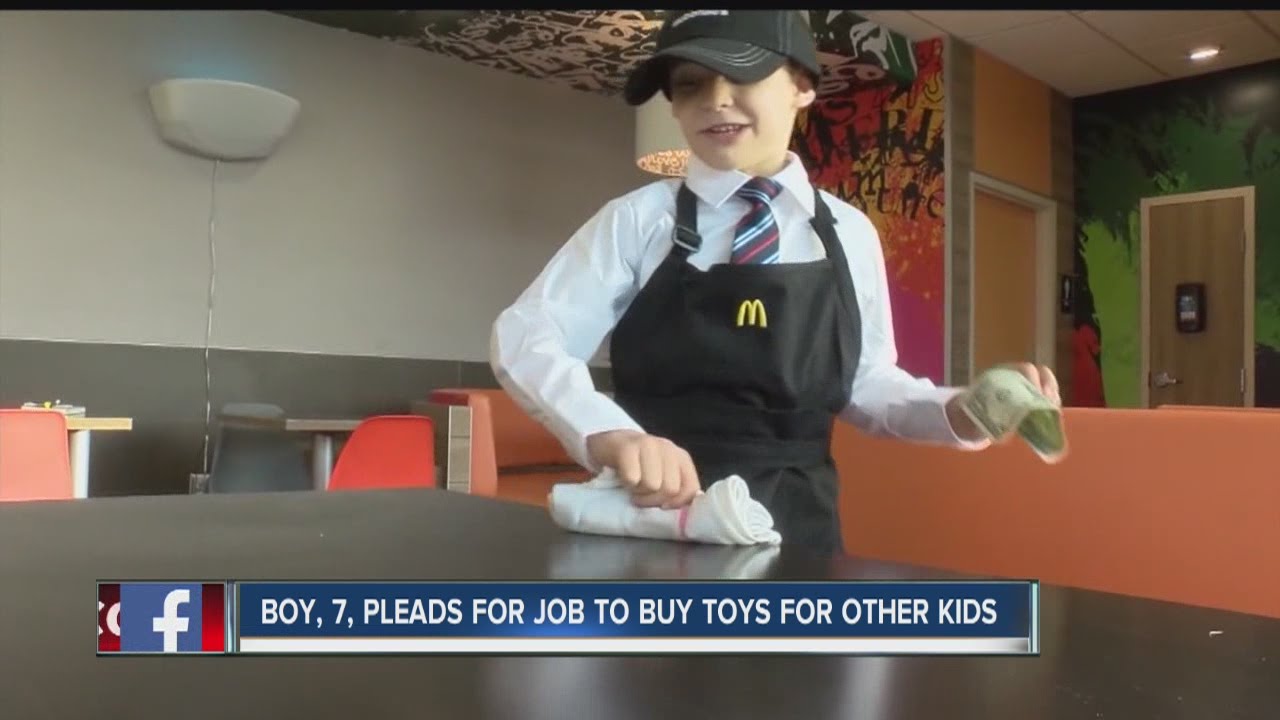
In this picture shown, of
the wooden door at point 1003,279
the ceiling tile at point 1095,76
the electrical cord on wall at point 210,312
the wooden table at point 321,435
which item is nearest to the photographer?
the wooden table at point 321,435

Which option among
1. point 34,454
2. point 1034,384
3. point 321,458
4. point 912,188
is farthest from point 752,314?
point 912,188

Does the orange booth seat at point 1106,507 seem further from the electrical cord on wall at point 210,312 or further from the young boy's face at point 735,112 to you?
the electrical cord on wall at point 210,312

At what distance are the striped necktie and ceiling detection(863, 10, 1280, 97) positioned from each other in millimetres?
1475

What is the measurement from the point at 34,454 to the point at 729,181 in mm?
1087

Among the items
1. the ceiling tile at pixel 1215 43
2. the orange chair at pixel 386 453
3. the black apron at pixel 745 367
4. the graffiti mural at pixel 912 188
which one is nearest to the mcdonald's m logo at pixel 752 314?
the black apron at pixel 745 367

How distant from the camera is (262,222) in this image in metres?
1.89

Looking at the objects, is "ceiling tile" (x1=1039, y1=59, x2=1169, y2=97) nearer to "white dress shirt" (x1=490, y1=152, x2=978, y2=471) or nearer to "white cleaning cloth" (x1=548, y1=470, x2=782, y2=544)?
"white dress shirt" (x1=490, y1=152, x2=978, y2=471)

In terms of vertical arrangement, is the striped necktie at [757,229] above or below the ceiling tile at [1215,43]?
below

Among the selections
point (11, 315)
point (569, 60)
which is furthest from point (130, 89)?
point (569, 60)

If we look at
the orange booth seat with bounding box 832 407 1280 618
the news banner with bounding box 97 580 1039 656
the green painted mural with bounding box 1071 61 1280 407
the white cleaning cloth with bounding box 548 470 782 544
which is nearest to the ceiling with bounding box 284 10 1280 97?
the green painted mural with bounding box 1071 61 1280 407

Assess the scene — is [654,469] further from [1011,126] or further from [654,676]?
[1011,126]

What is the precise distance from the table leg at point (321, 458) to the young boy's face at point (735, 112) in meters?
1.38

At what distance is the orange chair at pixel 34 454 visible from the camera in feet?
3.80

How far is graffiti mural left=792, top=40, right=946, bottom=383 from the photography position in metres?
2.19
